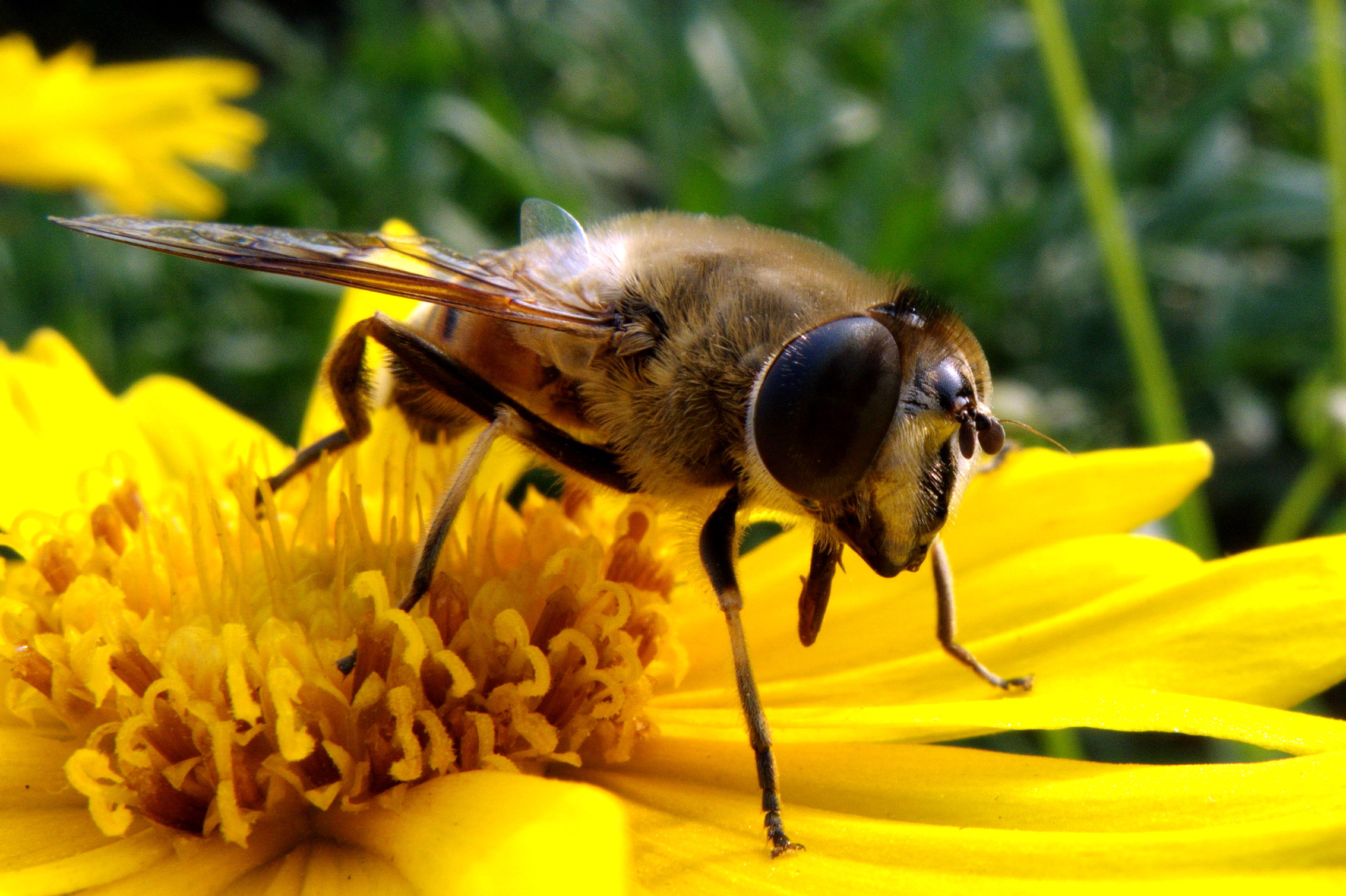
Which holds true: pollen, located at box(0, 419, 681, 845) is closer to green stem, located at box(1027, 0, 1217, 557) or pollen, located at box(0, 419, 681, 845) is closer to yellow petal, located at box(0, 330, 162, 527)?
yellow petal, located at box(0, 330, 162, 527)

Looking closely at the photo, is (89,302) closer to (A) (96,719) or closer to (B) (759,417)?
(A) (96,719)

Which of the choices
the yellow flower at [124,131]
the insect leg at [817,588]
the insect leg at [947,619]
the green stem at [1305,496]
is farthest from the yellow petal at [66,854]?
the yellow flower at [124,131]

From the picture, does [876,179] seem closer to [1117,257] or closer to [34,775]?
[1117,257]

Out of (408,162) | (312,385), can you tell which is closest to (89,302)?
(312,385)

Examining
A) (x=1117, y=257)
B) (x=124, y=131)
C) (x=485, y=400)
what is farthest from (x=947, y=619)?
(x=124, y=131)

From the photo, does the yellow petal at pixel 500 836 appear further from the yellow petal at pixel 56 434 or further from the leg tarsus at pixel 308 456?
the yellow petal at pixel 56 434
